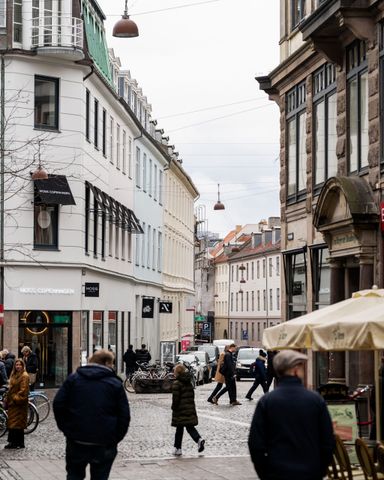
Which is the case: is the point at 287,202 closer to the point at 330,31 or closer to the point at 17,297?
the point at 330,31

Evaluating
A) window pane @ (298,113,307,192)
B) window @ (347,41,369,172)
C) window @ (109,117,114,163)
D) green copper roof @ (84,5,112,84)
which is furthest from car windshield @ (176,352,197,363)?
window @ (347,41,369,172)

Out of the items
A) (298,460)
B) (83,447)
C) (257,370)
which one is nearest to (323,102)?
(257,370)

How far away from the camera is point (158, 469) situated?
17312mm

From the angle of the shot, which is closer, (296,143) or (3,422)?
(3,422)

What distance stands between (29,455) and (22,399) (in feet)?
4.93

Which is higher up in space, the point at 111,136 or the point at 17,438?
the point at 111,136

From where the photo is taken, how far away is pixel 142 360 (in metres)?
47.0

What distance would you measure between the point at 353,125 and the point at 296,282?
6452mm

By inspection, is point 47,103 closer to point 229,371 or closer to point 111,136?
point 111,136

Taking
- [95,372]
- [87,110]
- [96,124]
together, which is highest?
[87,110]

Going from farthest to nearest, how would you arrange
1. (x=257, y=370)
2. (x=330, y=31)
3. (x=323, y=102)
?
(x=257, y=370) → (x=323, y=102) → (x=330, y=31)

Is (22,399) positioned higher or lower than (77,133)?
lower

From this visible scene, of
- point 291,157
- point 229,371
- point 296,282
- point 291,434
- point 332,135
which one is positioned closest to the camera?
point 291,434

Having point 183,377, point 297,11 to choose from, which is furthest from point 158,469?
point 297,11
